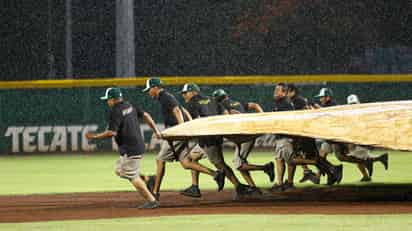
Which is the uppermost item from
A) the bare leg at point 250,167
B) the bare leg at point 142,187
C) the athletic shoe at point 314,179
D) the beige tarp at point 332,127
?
the beige tarp at point 332,127

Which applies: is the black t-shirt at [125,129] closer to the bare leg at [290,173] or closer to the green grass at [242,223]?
the green grass at [242,223]

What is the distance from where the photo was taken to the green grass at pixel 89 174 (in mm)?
19484

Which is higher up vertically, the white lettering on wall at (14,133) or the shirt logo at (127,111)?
the shirt logo at (127,111)

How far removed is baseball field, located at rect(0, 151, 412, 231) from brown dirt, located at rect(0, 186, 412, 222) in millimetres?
12

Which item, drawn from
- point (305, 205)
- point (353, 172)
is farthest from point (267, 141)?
point (305, 205)

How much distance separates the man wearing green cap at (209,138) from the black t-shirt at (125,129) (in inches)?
74.8

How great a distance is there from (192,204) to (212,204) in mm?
287

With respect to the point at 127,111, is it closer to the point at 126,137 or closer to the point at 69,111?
the point at 126,137

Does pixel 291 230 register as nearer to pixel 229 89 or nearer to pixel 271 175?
pixel 271 175

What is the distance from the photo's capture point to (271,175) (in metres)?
17.7

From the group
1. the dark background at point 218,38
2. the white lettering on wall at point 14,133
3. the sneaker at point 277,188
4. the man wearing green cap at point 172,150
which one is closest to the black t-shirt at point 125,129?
the man wearing green cap at point 172,150

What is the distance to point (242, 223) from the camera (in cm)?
1310

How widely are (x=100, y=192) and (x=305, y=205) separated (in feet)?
13.5

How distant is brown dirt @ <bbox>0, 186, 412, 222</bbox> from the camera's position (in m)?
14.7
